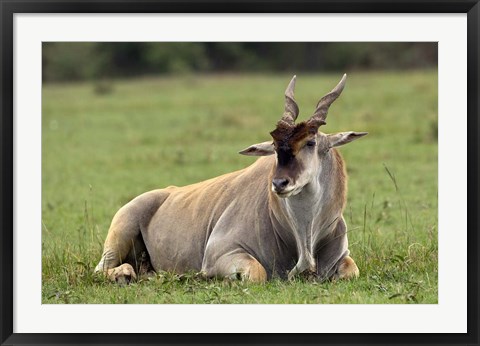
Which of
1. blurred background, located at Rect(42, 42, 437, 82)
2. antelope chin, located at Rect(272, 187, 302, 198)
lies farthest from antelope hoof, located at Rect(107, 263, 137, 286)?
blurred background, located at Rect(42, 42, 437, 82)

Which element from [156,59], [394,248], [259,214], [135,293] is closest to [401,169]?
[394,248]

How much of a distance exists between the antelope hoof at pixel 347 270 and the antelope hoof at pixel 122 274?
174 cm

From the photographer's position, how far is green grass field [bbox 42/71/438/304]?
7.97m

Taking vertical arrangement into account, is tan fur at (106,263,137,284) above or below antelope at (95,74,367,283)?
below

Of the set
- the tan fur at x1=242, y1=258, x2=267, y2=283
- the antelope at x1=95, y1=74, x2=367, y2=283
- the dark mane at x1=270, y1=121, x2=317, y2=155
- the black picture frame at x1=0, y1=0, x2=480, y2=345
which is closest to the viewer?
the black picture frame at x1=0, y1=0, x2=480, y2=345

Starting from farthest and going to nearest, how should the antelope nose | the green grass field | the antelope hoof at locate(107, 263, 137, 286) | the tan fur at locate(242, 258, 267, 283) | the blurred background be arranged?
the blurred background
the antelope hoof at locate(107, 263, 137, 286)
the tan fur at locate(242, 258, 267, 283)
the green grass field
the antelope nose

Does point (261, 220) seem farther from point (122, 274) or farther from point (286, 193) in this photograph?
point (122, 274)

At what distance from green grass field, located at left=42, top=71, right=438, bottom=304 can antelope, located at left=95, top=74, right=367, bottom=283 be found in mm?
276

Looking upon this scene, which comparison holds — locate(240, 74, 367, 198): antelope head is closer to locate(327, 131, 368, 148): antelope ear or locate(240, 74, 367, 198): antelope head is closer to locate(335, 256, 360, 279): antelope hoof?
locate(327, 131, 368, 148): antelope ear

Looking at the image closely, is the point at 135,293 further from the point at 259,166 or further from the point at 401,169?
the point at 401,169

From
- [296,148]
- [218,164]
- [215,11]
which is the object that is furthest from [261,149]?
[218,164]

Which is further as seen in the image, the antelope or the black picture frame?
the antelope

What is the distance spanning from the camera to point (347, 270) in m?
8.31

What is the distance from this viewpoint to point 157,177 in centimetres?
1588
